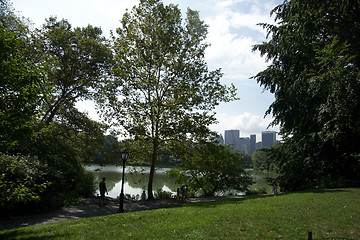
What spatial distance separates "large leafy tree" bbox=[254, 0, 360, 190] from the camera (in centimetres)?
1392

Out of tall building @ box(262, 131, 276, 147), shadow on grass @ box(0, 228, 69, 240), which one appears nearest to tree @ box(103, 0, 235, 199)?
shadow on grass @ box(0, 228, 69, 240)

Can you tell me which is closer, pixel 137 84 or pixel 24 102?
pixel 24 102

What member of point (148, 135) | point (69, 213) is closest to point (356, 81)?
point (148, 135)

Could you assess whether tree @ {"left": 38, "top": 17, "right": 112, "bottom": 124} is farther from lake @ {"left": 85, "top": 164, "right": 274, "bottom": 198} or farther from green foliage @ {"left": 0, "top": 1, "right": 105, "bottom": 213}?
lake @ {"left": 85, "top": 164, "right": 274, "bottom": 198}

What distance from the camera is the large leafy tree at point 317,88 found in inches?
548

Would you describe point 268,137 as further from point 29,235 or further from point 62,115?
point 29,235

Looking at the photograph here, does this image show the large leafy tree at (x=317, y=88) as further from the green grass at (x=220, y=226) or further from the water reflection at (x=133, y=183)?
the water reflection at (x=133, y=183)

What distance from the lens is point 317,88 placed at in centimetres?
1462

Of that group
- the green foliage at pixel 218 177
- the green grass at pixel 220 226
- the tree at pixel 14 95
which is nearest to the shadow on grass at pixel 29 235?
the green grass at pixel 220 226

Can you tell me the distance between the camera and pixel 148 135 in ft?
Answer: 59.5

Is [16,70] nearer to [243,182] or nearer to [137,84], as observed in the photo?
[137,84]

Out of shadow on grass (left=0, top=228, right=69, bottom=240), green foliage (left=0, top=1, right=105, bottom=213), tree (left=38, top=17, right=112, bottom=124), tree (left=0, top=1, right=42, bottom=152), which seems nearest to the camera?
tree (left=0, top=1, right=42, bottom=152)

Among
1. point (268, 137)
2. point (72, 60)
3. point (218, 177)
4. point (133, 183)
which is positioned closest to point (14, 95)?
point (72, 60)

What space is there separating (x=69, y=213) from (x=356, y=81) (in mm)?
17299
